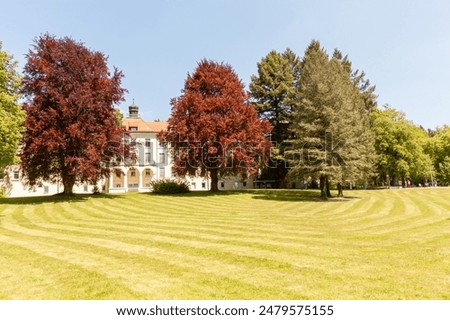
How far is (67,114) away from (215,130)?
15183mm

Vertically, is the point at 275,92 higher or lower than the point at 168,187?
higher

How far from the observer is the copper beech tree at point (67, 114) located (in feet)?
105

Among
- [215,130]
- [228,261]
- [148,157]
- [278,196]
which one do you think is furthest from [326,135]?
[148,157]

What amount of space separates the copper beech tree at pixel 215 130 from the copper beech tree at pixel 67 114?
8366mm

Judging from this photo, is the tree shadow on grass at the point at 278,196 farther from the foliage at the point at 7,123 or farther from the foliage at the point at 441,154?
the foliage at the point at 441,154

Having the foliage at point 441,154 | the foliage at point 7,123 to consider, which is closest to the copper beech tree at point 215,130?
the foliage at point 7,123

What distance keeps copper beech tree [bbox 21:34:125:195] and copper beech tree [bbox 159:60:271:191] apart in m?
8.37

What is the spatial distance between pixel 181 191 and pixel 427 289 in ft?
127

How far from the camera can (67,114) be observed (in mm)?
32094

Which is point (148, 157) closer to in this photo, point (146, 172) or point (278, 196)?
point (146, 172)

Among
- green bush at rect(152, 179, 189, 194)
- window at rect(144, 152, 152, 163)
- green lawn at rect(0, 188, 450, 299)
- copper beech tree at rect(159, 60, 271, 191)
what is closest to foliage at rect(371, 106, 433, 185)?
copper beech tree at rect(159, 60, 271, 191)

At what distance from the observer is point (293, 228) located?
659 inches
